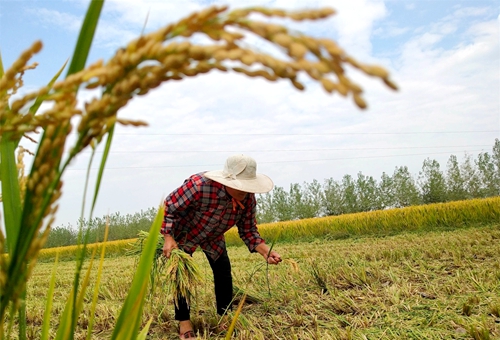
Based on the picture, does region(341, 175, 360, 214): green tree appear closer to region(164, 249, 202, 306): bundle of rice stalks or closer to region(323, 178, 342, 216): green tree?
region(323, 178, 342, 216): green tree

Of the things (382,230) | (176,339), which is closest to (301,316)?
(176,339)

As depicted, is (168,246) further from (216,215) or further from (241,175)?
(241,175)

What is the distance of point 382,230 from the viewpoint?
45.6 feet

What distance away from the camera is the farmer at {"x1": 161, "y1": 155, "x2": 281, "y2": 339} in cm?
404

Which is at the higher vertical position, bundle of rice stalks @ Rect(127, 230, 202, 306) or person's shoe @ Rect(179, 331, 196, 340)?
bundle of rice stalks @ Rect(127, 230, 202, 306)

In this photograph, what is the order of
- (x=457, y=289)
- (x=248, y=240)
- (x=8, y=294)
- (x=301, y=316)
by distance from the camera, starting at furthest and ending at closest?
(x=248, y=240), (x=457, y=289), (x=301, y=316), (x=8, y=294)

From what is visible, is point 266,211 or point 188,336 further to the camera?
point 266,211

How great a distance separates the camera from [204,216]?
4.35 metres

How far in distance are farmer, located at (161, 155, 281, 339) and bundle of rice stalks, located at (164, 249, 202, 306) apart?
0.08 metres

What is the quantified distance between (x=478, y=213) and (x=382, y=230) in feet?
9.03

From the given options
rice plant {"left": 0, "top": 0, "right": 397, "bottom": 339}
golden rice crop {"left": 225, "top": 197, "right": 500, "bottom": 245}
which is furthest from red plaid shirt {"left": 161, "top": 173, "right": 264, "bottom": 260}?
golden rice crop {"left": 225, "top": 197, "right": 500, "bottom": 245}

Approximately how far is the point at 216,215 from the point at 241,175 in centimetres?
53

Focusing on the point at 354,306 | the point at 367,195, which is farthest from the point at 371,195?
the point at 354,306

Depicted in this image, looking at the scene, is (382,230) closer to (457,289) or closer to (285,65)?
(457,289)
